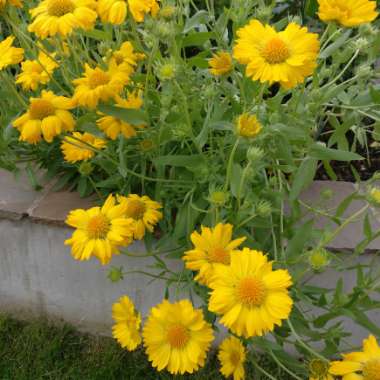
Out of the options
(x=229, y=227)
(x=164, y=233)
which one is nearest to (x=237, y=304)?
(x=229, y=227)

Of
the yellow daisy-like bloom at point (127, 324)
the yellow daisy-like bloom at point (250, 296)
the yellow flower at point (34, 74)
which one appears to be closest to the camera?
the yellow daisy-like bloom at point (250, 296)

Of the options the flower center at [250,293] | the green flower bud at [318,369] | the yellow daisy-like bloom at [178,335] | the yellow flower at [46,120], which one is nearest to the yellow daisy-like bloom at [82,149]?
the yellow flower at [46,120]

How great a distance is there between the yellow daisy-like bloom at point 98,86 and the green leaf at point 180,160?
15cm

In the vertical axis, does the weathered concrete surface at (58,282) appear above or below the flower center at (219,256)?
below

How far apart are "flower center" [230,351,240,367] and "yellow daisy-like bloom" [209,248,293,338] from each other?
284mm

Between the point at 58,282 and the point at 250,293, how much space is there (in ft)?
2.63

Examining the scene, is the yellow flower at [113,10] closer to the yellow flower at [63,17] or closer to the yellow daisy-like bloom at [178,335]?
the yellow flower at [63,17]

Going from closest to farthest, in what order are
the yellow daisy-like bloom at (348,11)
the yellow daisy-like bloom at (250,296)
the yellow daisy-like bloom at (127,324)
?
the yellow daisy-like bloom at (250,296) → the yellow daisy-like bloom at (348,11) → the yellow daisy-like bloom at (127,324)

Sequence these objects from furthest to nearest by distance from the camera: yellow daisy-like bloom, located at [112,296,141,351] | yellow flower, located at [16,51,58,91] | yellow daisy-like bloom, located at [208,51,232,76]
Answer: yellow flower, located at [16,51,58,91]
yellow daisy-like bloom, located at [112,296,141,351]
yellow daisy-like bloom, located at [208,51,232,76]

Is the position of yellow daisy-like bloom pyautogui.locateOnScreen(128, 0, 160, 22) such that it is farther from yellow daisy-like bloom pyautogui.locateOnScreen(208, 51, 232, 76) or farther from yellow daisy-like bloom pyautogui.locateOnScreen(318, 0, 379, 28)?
yellow daisy-like bloom pyautogui.locateOnScreen(318, 0, 379, 28)

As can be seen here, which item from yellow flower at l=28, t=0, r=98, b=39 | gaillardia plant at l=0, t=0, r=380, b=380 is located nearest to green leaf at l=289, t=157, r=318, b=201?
gaillardia plant at l=0, t=0, r=380, b=380

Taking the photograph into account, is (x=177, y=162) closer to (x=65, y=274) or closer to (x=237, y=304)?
(x=237, y=304)

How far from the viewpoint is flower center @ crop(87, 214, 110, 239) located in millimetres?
975

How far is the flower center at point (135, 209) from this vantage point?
3.58 ft
